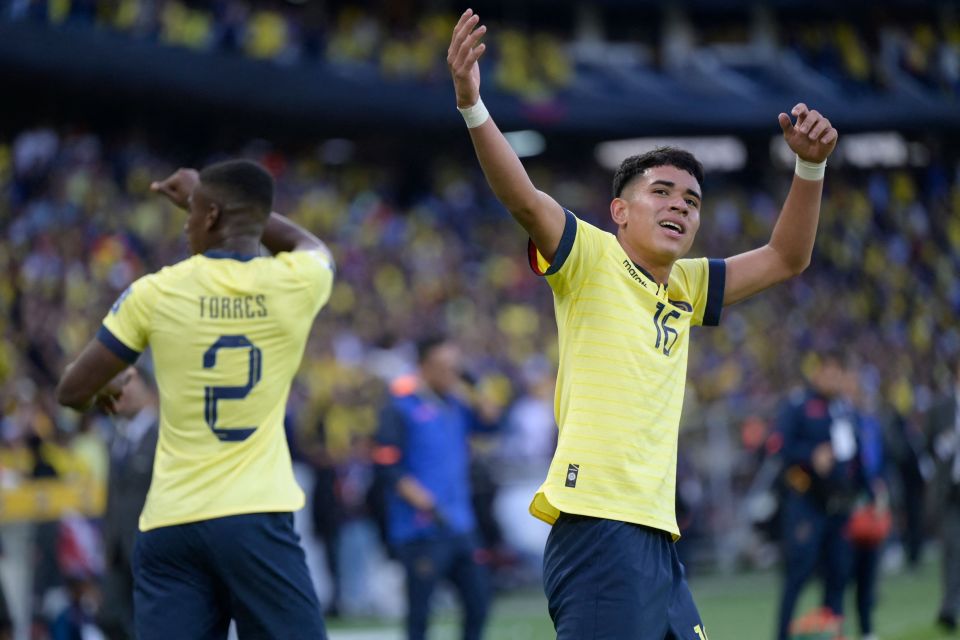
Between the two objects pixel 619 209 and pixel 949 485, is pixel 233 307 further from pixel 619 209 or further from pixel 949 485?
pixel 949 485

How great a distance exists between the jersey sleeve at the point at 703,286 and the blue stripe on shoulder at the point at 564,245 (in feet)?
2.10

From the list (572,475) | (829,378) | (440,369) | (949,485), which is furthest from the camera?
(949,485)

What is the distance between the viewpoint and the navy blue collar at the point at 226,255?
17.2 ft

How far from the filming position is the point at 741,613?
13.7 meters

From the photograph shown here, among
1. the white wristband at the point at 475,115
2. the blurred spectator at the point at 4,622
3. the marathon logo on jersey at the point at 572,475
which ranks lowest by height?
the blurred spectator at the point at 4,622

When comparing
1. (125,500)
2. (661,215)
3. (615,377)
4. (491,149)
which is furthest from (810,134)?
(125,500)

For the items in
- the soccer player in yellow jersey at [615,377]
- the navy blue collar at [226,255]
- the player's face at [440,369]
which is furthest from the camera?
the player's face at [440,369]

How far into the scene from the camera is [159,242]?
67.1ft

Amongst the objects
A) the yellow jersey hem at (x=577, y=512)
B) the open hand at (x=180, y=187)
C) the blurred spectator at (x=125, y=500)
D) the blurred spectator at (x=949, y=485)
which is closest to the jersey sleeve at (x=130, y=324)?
the open hand at (x=180, y=187)

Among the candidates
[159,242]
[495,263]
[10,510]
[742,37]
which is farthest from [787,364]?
[10,510]

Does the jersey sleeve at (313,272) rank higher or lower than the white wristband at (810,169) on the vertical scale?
lower

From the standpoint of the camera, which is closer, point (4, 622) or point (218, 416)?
point (218, 416)

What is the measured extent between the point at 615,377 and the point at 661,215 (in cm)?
61

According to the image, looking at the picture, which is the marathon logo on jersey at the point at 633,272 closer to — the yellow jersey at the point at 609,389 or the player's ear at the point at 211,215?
the yellow jersey at the point at 609,389
